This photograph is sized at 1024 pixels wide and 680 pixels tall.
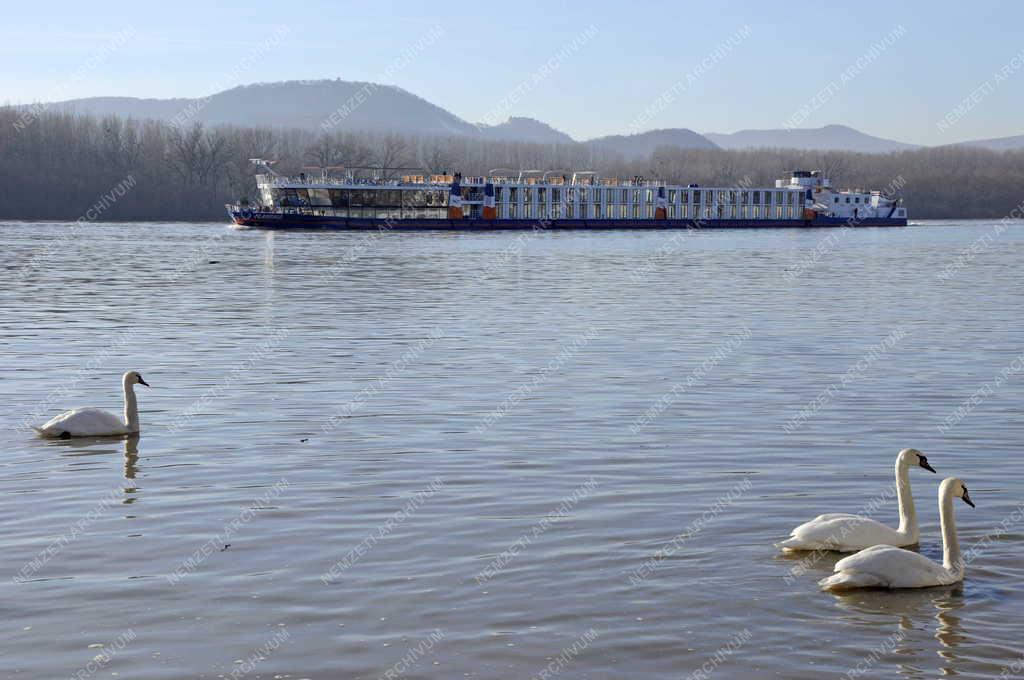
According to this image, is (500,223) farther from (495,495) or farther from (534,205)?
(495,495)

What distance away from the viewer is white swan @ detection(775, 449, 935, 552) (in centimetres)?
1299

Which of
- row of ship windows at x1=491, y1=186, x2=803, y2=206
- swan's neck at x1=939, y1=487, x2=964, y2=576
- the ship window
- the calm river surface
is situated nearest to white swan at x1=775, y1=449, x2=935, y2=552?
the calm river surface

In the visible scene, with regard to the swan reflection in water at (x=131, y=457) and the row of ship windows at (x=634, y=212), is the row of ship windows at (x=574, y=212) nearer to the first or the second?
the row of ship windows at (x=634, y=212)

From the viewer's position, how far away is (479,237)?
434 feet

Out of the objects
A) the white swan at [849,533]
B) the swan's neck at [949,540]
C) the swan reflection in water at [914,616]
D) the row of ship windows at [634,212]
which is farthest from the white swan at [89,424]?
the row of ship windows at [634,212]

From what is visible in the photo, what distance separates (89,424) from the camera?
19422 mm

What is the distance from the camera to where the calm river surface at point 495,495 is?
1059cm

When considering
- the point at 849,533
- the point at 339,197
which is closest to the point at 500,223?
the point at 339,197

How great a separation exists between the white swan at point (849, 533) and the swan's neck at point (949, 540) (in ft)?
2.72

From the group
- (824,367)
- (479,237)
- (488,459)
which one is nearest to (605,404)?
(488,459)

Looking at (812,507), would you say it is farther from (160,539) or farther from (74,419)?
(74,419)

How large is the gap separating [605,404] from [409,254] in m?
70.8

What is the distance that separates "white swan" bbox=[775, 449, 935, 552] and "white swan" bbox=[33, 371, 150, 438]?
34.3 ft

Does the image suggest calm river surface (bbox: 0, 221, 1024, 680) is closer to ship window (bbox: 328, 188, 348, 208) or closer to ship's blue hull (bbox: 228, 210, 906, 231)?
ship's blue hull (bbox: 228, 210, 906, 231)
